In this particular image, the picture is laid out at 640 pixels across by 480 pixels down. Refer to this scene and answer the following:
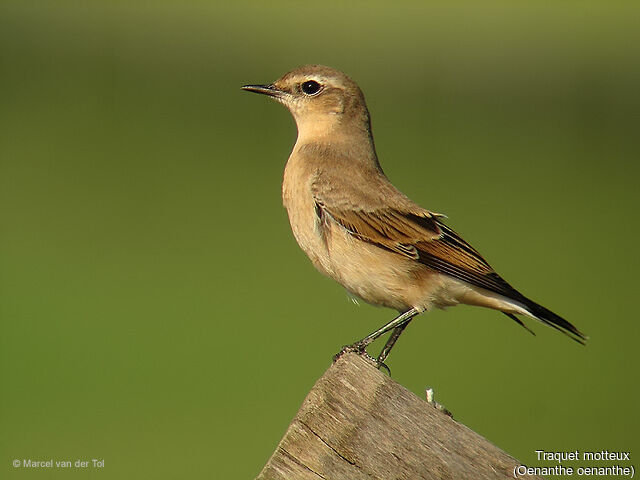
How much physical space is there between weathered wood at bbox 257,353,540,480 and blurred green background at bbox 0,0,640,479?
263 inches

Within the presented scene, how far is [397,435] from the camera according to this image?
3312 millimetres

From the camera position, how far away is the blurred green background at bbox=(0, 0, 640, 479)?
489 inches

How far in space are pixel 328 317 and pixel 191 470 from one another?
5.30 meters

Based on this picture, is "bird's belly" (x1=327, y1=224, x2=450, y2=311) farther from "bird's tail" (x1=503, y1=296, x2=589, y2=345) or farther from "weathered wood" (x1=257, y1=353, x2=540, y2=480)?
"weathered wood" (x1=257, y1=353, x2=540, y2=480)

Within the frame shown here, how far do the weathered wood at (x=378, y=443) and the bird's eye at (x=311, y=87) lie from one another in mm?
4324

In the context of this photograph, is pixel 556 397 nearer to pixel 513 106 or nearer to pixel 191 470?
pixel 191 470

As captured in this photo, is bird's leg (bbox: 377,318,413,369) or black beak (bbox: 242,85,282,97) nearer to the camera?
bird's leg (bbox: 377,318,413,369)

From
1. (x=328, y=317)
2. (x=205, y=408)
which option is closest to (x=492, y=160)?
(x=328, y=317)

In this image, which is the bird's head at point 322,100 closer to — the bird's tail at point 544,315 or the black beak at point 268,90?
the black beak at point 268,90

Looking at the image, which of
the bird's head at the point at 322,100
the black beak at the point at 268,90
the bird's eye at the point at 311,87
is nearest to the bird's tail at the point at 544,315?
the bird's head at the point at 322,100

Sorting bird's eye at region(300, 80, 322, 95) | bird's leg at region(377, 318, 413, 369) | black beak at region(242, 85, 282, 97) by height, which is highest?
bird's eye at region(300, 80, 322, 95)

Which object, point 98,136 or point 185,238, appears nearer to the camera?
point 185,238

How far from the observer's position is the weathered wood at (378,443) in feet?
10.7

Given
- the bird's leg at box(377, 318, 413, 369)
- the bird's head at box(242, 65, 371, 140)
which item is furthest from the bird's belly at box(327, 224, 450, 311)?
the bird's head at box(242, 65, 371, 140)
